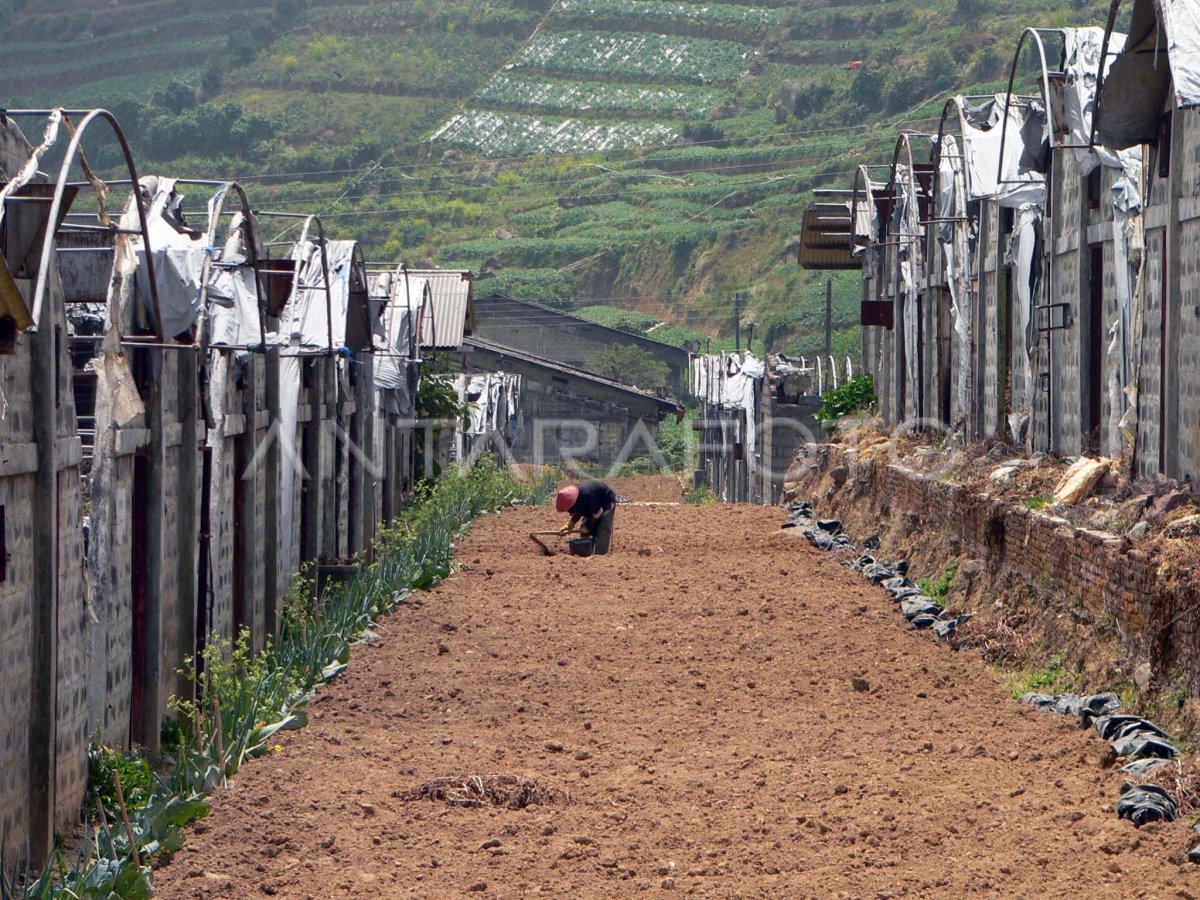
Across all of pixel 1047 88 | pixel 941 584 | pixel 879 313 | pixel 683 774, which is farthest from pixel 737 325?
pixel 683 774

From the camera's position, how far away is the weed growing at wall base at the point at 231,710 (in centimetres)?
650

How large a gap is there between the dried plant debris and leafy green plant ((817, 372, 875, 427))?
785 inches

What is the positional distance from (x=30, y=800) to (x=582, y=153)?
8849 cm

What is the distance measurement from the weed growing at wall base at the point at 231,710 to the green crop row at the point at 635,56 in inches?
3430

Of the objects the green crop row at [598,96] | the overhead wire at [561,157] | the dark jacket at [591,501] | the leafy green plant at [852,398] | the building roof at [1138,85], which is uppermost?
the green crop row at [598,96]

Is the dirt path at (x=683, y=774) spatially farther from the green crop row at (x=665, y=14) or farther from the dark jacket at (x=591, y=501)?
the green crop row at (x=665, y=14)

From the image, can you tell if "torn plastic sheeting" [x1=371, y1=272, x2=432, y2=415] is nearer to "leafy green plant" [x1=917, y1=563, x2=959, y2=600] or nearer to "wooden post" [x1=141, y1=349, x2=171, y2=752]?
"leafy green plant" [x1=917, y1=563, x2=959, y2=600]

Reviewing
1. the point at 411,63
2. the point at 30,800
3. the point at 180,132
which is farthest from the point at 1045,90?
the point at 411,63

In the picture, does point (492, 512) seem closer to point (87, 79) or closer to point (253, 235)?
point (253, 235)

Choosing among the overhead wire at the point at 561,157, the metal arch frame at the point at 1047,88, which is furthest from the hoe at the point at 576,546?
the overhead wire at the point at 561,157

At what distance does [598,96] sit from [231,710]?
94440mm

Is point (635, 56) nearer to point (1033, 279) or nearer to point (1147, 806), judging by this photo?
point (1033, 279)

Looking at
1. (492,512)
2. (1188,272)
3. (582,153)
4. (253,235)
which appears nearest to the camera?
(253,235)

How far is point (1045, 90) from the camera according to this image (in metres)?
14.4
